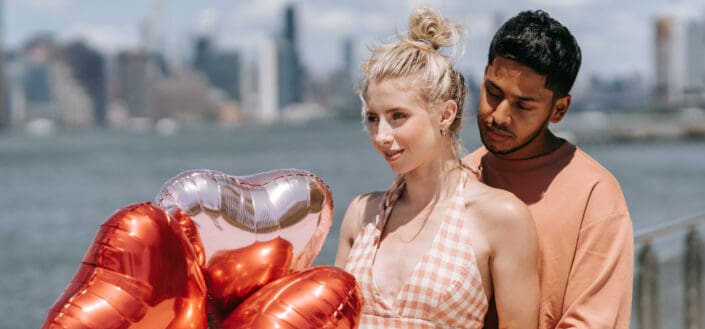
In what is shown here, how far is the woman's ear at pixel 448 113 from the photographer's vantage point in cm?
221

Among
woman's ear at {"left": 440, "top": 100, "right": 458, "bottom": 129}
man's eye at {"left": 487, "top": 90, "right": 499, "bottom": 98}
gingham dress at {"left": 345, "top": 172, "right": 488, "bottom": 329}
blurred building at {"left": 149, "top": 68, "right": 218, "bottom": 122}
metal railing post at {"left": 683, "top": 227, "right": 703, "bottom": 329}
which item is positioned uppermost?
man's eye at {"left": 487, "top": 90, "right": 499, "bottom": 98}

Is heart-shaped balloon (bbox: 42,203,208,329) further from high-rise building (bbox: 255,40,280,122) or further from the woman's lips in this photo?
high-rise building (bbox: 255,40,280,122)

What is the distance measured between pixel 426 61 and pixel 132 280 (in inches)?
34.7

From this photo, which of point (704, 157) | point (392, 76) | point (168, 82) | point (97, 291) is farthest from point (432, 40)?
point (168, 82)

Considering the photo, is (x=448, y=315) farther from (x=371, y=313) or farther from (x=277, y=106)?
(x=277, y=106)

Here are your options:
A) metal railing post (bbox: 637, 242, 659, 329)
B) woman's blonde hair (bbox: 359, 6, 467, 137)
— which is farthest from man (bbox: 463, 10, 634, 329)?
metal railing post (bbox: 637, 242, 659, 329)

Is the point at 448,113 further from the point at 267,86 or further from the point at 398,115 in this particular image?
the point at 267,86

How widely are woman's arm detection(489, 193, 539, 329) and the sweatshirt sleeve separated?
0.33 feet

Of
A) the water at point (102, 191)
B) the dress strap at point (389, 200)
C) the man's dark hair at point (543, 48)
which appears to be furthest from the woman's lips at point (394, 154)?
the water at point (102, 191)

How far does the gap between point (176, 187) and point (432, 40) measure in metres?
0.73

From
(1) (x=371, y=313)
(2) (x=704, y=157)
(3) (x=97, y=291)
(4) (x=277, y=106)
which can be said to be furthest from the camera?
(4) (x=277, y=106)

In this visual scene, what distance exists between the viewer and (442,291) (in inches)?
86.1

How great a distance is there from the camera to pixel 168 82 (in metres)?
175

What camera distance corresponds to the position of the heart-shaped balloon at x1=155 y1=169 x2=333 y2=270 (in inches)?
83.6
